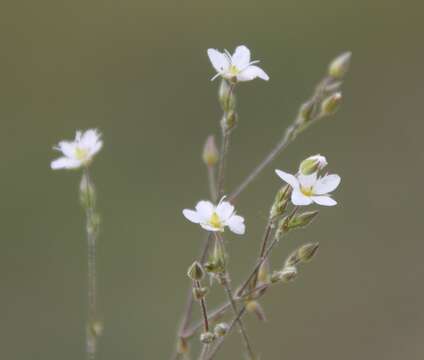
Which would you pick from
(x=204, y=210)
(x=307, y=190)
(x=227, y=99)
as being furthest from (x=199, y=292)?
(x=227, y=99)

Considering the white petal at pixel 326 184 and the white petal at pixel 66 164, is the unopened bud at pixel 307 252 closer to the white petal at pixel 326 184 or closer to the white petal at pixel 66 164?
the white petal at pixel 326 184

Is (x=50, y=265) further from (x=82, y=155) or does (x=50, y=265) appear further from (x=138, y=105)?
(x=82, y=155)

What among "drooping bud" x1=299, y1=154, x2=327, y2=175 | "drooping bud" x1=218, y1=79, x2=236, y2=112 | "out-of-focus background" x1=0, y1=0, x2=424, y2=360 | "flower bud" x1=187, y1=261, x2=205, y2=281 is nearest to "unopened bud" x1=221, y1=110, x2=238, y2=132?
"drooping bud" x1=218, y1=79, x2=236, y2=112

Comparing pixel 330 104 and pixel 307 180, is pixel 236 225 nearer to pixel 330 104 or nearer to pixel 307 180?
pixel 307 180

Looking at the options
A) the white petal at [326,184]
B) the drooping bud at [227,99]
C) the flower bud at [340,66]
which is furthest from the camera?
the flower bud at [340,66]

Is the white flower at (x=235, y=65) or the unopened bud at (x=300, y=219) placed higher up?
the white flower at (x=235, y=65)

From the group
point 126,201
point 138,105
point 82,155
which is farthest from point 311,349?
point 82,155

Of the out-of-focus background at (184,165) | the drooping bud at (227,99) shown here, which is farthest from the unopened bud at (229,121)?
the out-of-focus background at (184,165)

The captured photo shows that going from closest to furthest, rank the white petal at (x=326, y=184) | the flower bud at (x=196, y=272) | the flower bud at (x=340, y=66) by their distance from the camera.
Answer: the flower bud at (x=196, y=272)
the white petal at (x=326, y=184)
the flower bud at (x=340, y=66)
